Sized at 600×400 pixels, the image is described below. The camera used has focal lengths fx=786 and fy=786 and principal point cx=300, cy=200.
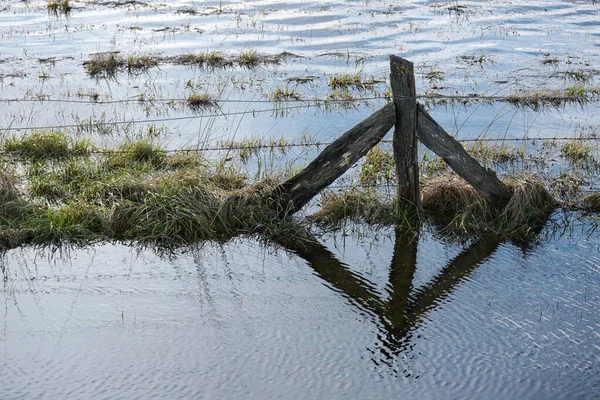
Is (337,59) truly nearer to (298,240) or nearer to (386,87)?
(386,87)

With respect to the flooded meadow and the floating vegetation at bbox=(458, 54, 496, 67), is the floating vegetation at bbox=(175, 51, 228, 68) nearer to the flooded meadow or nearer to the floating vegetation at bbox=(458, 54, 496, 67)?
the flooded meadow

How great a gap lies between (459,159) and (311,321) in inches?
97.1

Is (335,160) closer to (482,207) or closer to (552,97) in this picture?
(482,207)

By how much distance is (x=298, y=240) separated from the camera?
25.1ft

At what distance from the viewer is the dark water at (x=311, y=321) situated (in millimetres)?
5441

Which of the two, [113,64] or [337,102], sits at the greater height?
[113,64]

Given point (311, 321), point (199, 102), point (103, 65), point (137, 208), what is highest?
point (103, 65)

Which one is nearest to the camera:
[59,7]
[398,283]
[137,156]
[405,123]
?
[398,283]

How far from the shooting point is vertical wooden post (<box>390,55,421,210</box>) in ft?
24.2

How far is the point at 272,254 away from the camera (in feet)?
24.2

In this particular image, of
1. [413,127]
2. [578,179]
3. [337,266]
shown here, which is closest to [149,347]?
[337,266]

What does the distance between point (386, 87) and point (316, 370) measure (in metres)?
7.82

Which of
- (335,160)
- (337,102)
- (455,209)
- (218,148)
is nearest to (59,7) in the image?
(337,102)

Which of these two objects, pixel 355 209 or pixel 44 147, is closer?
pixel 355 209
